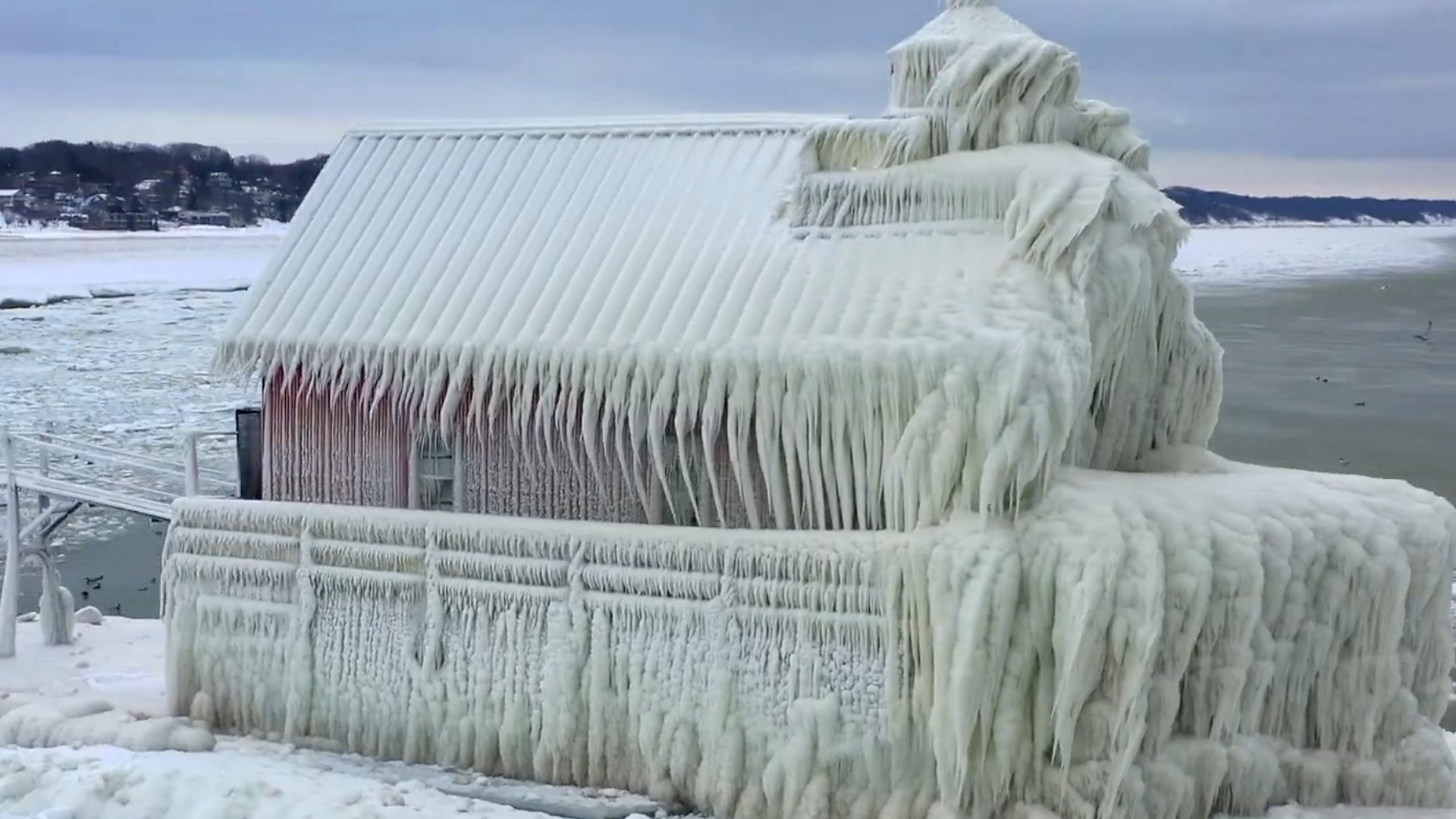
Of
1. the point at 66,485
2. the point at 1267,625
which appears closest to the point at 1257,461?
the point at 1267,625

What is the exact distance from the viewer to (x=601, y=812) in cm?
1208

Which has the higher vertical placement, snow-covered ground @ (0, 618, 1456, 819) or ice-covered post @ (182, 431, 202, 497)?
ice-covered post @ (182, 431, 202, 497)

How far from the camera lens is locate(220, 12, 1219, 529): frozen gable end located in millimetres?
11414

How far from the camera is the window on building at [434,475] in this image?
13.4m

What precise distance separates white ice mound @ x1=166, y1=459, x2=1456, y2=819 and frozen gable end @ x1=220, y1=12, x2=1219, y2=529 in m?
0.61

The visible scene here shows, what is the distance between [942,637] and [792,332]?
9.48ft

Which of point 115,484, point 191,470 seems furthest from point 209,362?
point 115,484

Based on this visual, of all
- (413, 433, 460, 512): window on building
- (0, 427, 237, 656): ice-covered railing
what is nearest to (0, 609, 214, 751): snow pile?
(0, 427, 237, 656): ice-covered railing

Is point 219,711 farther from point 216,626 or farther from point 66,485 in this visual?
point 66,485

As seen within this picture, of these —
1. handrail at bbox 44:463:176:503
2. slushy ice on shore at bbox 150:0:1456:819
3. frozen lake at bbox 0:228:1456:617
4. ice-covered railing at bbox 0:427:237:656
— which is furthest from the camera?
frozen lake at bbox 0:228:1456:617

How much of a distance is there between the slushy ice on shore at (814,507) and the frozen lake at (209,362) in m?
2.15

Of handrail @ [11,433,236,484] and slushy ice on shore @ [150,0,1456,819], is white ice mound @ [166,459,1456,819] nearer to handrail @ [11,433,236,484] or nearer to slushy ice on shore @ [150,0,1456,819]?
slushy ice on shore @ [150,0,1456,819]

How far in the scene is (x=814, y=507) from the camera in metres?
12.0

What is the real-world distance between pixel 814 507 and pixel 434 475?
3.90 metres
